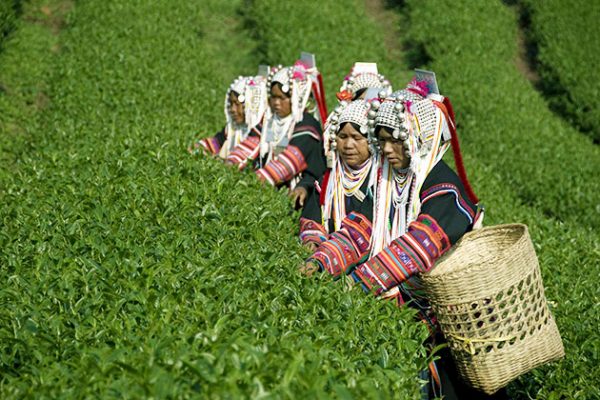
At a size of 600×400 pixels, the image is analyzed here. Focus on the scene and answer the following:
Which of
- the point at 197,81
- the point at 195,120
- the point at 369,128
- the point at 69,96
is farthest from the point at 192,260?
the point at 197,81

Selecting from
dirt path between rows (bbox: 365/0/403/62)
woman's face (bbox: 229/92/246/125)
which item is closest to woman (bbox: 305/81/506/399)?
woman's face (bbox: 229/92/246/125)

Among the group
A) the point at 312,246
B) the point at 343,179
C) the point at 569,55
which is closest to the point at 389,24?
the point at 569,55

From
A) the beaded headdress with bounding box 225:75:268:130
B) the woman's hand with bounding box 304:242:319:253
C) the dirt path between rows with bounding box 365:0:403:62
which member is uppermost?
the woman's hand with bounding box 304:242:319:253

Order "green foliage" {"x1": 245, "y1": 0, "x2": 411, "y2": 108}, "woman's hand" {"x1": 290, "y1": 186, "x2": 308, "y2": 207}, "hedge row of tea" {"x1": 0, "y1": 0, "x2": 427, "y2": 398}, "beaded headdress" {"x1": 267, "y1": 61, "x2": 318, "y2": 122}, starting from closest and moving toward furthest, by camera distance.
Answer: "hedge row of tea" {"x1": 0, "y1": 0, "x2": 427, "y2": 398}, "woman's hand" {"x1": 290, "y1": 186, "x2": 308, "y2": 207}, "beaded headdress" {"x1": 267, "y1": 61, "x2": 318, "y2": 122}, "green foliage" {"x1": 245, "y1": 0, "x2": 411, "y2": 108}

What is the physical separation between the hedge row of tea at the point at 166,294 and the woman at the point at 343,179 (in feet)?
0.69

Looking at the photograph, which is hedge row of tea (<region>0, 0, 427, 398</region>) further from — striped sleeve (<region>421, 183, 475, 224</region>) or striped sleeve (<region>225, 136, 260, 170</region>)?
striped sleeve (<region>421, 183, 475, 224</region>)

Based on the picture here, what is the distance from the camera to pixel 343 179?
193 inches

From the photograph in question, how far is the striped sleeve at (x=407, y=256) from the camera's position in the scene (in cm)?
405

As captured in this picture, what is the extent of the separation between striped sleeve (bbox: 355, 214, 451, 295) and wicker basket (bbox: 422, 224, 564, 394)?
29cm

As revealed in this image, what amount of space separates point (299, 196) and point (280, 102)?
1065mm

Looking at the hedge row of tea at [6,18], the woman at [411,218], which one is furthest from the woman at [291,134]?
the hedge row of tea at [6,18]

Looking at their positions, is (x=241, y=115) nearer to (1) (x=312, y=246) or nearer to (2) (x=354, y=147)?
(2) (x=354, y=147)

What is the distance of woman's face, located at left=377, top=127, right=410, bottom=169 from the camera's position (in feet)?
14.3

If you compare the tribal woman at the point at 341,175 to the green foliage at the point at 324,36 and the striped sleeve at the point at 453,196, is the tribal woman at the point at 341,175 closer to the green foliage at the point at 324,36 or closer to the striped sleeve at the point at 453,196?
the striped sleeve at the point at 453,196
